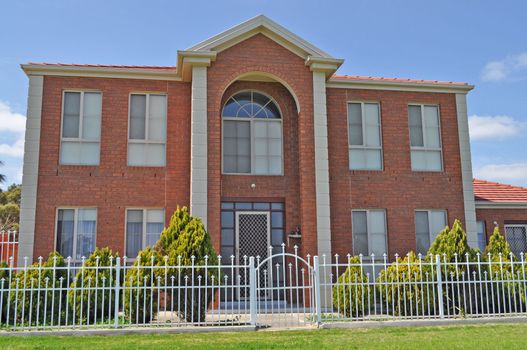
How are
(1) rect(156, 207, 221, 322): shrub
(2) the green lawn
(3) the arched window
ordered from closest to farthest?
(2) the green lawn, (1) rect(156, 207, 221, 322): shrub, (3) the arched window

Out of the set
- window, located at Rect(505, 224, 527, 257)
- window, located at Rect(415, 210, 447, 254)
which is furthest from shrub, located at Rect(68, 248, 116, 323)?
window, located at Rect(505, 224, 527, 257)

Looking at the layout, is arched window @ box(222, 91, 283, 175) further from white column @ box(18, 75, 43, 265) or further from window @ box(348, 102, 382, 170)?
white column @ box(18, 75, 43, 265)

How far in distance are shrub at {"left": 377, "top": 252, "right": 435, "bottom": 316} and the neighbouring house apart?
2.71m

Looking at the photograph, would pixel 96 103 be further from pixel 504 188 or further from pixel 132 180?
pixel 504 188

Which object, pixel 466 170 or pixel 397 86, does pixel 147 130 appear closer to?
pixel 397 86

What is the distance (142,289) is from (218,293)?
148cm

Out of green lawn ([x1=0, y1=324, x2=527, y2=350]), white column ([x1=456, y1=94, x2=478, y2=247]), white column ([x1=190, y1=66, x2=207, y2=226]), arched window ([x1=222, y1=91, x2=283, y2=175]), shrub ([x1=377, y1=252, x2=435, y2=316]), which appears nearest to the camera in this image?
green lawn ([x1=0, y1=324, x2=527, y2=350])

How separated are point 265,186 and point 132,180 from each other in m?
3.48

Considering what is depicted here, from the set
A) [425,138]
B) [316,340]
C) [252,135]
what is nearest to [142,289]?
[316,340]

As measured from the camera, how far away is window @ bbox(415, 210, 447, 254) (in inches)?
593

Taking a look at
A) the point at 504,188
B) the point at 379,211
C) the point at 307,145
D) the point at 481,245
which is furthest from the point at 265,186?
the point at 504,188

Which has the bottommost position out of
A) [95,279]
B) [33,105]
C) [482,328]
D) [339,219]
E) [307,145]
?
[482,328]

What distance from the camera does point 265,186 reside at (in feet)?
47.4

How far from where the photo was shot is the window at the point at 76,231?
1354 centimetres
